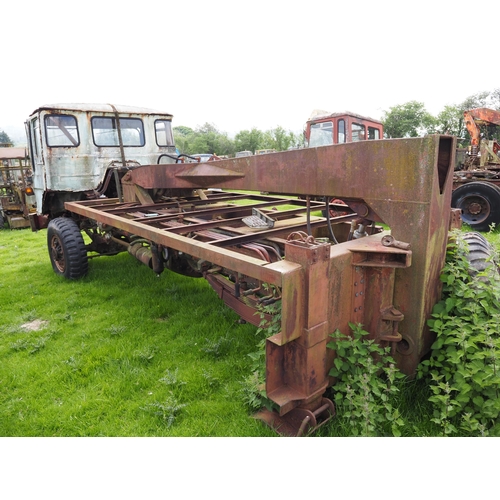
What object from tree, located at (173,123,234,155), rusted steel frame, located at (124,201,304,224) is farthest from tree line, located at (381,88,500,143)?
rusted steel frame, located at (124,201,304,224)

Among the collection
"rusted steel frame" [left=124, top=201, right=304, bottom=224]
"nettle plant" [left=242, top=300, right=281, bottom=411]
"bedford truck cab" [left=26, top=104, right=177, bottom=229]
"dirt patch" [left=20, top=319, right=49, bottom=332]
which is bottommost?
"dirt patch" [left=20, top=319, right=49, bottom=332]

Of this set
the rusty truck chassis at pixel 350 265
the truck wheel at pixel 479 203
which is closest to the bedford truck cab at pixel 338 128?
the truck wheel at pixel 479 203

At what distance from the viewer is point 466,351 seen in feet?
7.52

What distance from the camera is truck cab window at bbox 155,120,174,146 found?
6.85m

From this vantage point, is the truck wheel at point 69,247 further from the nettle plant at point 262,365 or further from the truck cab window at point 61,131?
the nettle plant at point 262,365

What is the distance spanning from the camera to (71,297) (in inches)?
205

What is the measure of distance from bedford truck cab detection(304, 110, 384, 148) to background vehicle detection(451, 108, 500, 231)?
2.30m

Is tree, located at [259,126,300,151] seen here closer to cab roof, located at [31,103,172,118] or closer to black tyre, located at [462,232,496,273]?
cab roof, located at [31,103,172,118]

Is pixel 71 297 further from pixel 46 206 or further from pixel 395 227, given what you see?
pixel 395 227

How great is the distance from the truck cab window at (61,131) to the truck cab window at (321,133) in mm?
5544

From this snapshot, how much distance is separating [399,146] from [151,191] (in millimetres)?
3549

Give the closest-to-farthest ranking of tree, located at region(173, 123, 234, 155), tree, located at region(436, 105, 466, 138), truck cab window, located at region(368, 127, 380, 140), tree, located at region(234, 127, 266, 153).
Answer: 1. truck cab window, located at region(368, 127, 380, 140)
2. tree, located at region(436, 105, 466, 138)
3. tree, located at region(234, 127, 266, 153)
4. tree, located at region(173, 123, 234, 155)

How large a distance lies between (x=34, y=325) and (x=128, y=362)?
1660mm

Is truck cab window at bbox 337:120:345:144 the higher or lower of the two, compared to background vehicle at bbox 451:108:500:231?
higher
